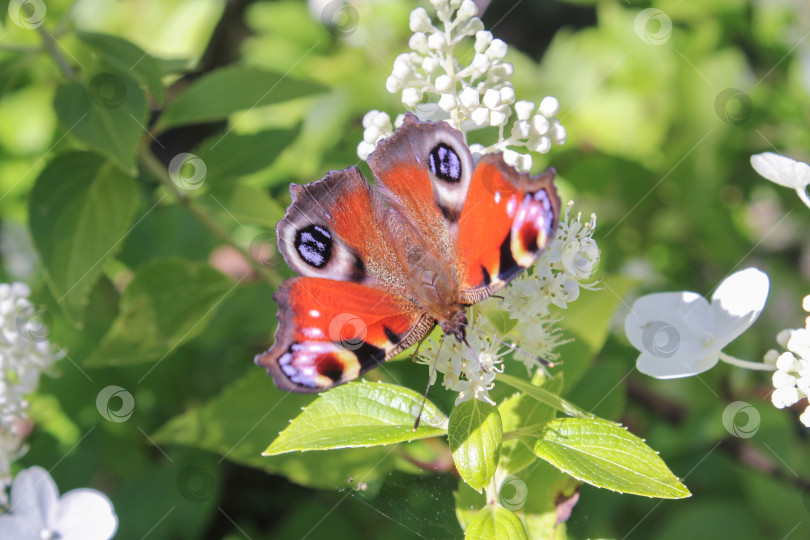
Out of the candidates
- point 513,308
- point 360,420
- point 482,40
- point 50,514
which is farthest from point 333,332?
point 50,514

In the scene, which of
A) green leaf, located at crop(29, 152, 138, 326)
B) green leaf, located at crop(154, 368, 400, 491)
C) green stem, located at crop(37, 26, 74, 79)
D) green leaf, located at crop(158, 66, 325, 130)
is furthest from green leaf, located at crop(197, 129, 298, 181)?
green leaf, located at crop(154, 368, 400, 491)

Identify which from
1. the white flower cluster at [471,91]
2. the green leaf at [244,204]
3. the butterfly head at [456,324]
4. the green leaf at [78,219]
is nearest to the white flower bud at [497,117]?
the white flower cluster at [471,91]

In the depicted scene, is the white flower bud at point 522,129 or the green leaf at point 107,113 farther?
the green leaf at point 107,113

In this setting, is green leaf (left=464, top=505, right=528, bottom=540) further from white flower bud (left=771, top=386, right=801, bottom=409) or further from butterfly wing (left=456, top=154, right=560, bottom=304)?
white flower bud (left=771, top=386, right=801, bottom=409)

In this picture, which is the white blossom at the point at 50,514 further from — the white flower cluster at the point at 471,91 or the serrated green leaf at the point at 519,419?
the white flower cluster at the point at 471,91

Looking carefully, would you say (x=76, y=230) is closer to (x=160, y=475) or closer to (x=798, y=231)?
(x=160, y=475)

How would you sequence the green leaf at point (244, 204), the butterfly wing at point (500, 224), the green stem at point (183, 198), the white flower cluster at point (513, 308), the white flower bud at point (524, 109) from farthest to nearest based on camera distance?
1. the green stem at point (183, 198)
2. the green leaf at point (244, 204)
3. the white flower bud at point (524, 109)
4. the white flower cluster at point (513, 308)
5. the butterfly wing at point (500, 224)
